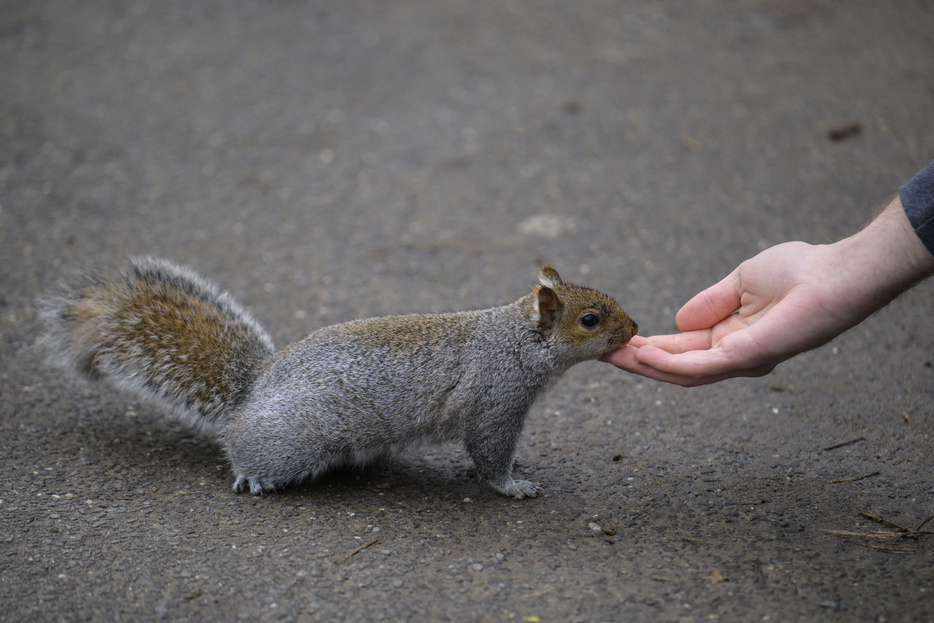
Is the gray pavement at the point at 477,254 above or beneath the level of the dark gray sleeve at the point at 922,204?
beneath

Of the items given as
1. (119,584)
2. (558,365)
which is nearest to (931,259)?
(558,365)

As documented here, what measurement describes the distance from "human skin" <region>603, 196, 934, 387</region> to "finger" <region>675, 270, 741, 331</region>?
0.08 m

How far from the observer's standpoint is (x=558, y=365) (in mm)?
3045

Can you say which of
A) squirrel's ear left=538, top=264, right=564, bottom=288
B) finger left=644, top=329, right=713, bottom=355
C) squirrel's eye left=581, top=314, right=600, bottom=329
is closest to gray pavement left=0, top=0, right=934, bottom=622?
finger left=644, top=329, right=713, bottom=355

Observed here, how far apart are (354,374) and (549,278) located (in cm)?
88

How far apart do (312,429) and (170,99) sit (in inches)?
204

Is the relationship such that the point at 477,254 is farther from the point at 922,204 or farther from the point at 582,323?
the point at 922,204

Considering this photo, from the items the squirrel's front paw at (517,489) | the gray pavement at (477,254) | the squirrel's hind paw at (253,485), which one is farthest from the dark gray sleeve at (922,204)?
the squirrel's hind paw at (253,485)

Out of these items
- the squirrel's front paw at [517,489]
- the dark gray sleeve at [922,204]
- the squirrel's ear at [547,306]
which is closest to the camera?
the dark gray sleeve at [922,204]

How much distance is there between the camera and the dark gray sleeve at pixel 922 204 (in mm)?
2418

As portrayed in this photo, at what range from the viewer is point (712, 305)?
10.1 ft

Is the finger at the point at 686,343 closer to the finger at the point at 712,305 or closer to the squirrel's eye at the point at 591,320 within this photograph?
the finger at the point at 712,305

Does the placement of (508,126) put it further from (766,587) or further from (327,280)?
(766,587)

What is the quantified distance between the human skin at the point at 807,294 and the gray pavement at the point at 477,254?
582 mm
